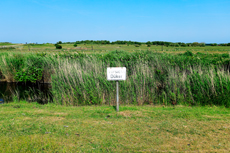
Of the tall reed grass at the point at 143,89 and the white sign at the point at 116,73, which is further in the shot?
the tall reed grass at the point at 143,89

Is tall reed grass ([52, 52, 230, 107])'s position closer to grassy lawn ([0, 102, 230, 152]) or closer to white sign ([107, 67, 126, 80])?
grassy lawn ([0, 102, 230, 152])

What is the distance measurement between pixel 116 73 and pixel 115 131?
216cm

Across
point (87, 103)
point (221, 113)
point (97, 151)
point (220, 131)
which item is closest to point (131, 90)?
point (87, 103)

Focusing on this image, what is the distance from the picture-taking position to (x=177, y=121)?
5.64 meters

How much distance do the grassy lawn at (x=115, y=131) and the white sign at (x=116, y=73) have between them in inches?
47.8

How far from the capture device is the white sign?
6.38 metres

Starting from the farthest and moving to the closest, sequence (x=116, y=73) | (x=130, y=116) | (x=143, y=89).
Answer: (x=143, y=89), (x=116, y=73), (x=130, y=116)

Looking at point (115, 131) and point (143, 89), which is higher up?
point (143, 89)

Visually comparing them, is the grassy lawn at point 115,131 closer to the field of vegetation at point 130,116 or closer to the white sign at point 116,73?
the field of vegetation at point 130,116

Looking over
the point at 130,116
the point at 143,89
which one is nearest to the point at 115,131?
the point at 130,116

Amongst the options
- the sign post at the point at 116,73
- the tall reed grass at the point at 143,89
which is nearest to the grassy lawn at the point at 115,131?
the sign post at the point at 116,73

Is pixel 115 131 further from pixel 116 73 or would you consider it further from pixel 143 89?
pixel 143 89

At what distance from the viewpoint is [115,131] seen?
16.0 ft

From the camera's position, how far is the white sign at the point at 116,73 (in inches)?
251
